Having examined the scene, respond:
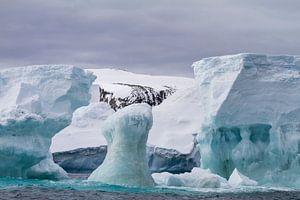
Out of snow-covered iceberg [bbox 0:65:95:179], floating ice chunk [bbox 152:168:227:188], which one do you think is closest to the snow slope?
snow-covered iceberg [bbox 0:65:95:179]

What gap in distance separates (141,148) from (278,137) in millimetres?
5135

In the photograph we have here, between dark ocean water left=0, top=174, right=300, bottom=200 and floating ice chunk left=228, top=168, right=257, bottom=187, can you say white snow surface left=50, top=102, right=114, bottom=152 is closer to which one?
floating ice chunk left=228, top=168, right=257, bottom=187

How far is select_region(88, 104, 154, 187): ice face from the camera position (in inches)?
744

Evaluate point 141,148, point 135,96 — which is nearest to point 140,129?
point 141,148

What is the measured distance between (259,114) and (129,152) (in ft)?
17.5

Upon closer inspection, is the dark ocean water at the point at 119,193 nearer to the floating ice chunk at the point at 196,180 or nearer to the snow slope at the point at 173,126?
the floating ice chunk at the point at 196,180

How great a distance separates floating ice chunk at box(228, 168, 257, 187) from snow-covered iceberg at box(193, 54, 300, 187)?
901 mm

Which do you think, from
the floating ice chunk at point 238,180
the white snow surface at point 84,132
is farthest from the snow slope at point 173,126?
the floating ice chunk at point 238,180

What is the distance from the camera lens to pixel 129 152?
19094 millimetres

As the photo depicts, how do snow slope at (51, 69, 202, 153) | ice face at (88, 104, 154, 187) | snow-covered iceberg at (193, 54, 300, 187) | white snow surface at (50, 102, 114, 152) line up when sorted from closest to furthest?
ice face at (88, 104, 154, 187) → snow-covered iceberg at (193, 54, 300, 187) → snow slope at (51, 69, 202, 153) → white snow surface at (50, 102, 114, 152)

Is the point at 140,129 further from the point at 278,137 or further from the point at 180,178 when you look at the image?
the point at 278,137

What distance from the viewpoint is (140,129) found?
19.0m

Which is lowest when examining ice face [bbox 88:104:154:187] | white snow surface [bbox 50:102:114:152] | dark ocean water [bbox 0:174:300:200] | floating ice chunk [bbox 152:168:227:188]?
dark ocean water [bbox 0:174:300:200]

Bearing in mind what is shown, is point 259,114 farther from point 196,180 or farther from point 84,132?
point 84,132
